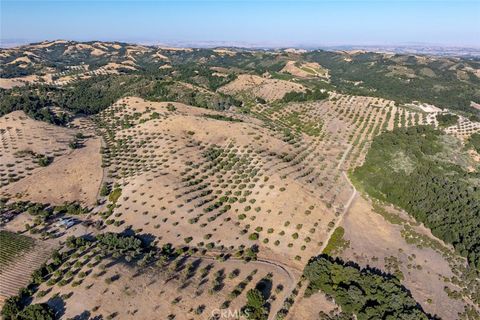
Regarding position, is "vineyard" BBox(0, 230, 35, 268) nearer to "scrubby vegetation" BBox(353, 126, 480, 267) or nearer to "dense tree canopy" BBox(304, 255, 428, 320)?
"dense tree canopy" BBox(304, 255, 428, 320)

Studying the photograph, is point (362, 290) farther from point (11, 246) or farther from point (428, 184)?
point (11, 246)

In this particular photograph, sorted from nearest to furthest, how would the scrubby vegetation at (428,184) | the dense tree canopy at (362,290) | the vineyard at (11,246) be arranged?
1. the dense tree canopy at (362,290)
2. the vineyard at (11,246)
3. the scrubby vegetation at (428,184)

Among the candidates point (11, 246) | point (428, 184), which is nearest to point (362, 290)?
point (428, 184)

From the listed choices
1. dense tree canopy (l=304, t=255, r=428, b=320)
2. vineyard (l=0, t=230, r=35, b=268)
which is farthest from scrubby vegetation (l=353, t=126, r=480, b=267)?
vineyard (l=0, t=230, r=35, b=268)

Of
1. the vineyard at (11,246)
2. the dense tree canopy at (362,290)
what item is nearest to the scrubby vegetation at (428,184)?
the dense tree canopy at (362,290)

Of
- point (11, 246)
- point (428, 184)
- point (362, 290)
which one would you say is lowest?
point (11, 246)

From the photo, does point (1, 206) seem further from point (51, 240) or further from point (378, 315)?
point (378, 315)

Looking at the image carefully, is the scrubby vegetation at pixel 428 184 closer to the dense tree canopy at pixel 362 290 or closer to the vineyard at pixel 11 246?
the dense tree canopy at pixel 362 290

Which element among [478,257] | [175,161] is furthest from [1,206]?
[478,257]

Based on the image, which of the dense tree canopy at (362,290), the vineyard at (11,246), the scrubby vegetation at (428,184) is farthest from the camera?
the scrubby vegetation at (428,184)

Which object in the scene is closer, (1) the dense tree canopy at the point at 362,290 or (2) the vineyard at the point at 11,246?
(1) the dense tree canopy at the point at 362,290

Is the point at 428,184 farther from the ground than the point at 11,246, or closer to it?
farther from the ground
